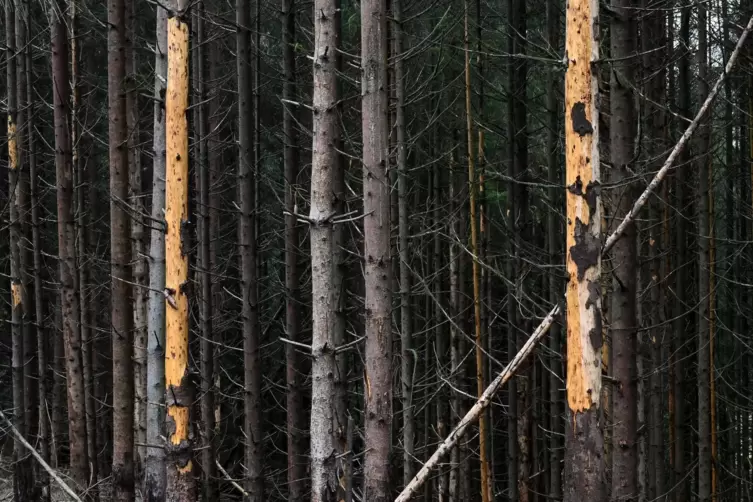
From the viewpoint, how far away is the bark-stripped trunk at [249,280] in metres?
8.98

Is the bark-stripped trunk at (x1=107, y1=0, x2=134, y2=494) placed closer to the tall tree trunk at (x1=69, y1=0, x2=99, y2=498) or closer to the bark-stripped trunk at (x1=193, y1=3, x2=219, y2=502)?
the bark-stripped trunk at (x1=193, y1=3, x2=219, y2=502)

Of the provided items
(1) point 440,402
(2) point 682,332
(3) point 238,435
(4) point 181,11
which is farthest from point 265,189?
(4) point 181,11

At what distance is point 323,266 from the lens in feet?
17.9

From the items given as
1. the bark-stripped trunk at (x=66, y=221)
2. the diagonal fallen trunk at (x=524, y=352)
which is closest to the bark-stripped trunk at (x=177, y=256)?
the diagonal fallen trunk at (x=524, y=352)

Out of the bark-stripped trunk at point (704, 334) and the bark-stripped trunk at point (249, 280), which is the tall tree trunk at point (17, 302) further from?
the bark-stripped trunk at point (704, 334)

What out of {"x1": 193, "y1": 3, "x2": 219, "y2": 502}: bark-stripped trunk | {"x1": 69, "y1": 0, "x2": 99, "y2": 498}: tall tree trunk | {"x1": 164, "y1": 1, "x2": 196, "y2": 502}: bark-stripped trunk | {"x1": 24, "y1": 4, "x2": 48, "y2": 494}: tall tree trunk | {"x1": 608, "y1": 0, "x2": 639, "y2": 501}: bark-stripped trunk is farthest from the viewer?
{"x1": 69, "y1": 0, "x2": 99, "y2": 498}: tall tree trunk

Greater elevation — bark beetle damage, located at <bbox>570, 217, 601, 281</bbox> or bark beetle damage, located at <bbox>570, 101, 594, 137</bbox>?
bark beetle damage, located at <bbox>570, 101, 594, 137</bbox>

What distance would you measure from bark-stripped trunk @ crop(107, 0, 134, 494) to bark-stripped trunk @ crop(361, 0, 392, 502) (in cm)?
309

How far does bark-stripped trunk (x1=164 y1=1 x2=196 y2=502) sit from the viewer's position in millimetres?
6441

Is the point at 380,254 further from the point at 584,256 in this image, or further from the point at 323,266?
the point at 584,256

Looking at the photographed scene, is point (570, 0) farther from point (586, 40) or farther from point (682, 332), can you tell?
point (682, 332)

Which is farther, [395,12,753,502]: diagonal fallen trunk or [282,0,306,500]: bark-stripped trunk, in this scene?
[282,0,306,500]: bark-stripped trunk

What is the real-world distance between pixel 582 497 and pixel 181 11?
483 cm

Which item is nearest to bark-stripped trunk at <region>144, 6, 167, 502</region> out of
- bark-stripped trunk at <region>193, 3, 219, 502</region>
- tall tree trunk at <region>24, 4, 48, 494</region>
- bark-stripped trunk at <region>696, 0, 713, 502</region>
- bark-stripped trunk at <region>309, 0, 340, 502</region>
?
bark-stripped trunk at <region>309, 0, 340, 502</region>
